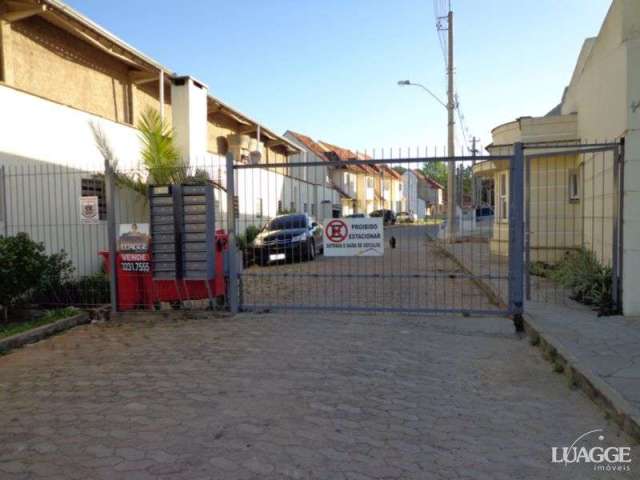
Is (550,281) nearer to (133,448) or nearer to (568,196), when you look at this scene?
(568,196)

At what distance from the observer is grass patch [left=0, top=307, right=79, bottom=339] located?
7423mm

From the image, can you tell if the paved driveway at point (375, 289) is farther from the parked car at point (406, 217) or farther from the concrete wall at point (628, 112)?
the concrete wall at point (628, 112)

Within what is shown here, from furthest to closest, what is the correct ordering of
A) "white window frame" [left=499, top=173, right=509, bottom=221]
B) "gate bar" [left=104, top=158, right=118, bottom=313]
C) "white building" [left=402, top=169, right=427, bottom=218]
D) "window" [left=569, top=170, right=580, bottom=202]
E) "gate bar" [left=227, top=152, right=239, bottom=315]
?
"white window frame" [left=499, top=173, right=509, bottom=221] < "window" [left=569, top=170, right=580, bottom=202] < "white building" [left=402, top=169, right=427, bottom=218] < "gate bar" [left=104, top=158, right=118, bottom=313] < "gate bar" [left=227, top=152, right=239, bottom=315]

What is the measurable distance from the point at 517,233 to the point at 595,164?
394 centimetres

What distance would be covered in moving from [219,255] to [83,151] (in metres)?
5.43

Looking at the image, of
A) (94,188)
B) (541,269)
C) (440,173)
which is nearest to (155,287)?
(94,188)

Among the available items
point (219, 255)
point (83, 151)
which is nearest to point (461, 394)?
point (219, 255)

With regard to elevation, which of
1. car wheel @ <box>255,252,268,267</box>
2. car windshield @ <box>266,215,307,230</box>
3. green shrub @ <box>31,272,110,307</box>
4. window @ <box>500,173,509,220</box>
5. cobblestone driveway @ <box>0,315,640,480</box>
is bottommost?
cobblestone driveway @ <box>0,315,640,480</box>

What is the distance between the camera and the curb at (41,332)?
Answer: 696cm

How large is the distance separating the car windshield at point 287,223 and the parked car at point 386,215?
272cm

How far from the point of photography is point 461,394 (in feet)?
16.1

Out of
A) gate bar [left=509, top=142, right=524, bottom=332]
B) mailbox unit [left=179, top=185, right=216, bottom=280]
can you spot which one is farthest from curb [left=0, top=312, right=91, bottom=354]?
gate bar [left=509, top=142, right=524, bottom=332]

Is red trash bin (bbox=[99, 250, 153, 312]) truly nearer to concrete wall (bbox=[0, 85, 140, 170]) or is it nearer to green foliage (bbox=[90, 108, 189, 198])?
concrete wall (bbox=[0, 85, 140, 170])

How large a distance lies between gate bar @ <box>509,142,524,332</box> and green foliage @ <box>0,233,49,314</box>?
6.82 metres
